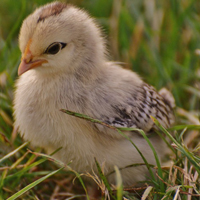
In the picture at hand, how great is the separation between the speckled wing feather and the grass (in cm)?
13

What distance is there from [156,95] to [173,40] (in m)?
1.14

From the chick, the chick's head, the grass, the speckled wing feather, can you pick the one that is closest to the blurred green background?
the grass

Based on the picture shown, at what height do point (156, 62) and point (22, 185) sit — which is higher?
point (156, 62)

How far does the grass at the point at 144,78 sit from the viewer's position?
228cm

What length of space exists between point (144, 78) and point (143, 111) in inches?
33.6

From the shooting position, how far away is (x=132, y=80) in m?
2.54

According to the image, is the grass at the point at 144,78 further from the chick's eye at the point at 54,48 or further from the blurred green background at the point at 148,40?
the chick's eye at the point at 54,48

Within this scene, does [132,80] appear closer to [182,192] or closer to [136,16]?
[182,192]

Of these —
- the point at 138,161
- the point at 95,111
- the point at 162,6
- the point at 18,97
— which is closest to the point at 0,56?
the point at 18,97

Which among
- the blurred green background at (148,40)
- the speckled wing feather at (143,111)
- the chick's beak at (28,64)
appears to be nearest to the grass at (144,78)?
the blurred green background at (148,40)

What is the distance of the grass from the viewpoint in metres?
2.28

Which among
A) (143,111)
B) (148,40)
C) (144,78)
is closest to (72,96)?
(143,111)

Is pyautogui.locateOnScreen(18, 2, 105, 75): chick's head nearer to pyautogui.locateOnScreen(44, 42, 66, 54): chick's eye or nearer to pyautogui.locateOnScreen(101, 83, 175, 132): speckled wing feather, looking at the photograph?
pyautogui.locateOnScreen(44, 42, 66, 54): chick's eye

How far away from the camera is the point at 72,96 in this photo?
88.4 inches
